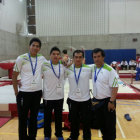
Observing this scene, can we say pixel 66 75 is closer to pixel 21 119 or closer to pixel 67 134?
pixel 21 119

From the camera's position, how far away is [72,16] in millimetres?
12594

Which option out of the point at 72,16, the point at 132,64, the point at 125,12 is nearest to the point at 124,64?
the point at 132,64

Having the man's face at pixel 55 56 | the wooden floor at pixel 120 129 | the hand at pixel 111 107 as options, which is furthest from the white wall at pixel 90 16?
the hand at pixel 111 107

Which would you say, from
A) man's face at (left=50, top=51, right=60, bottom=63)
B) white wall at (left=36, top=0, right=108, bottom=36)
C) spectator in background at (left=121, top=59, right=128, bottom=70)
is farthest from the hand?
white wall at (left=36, top=0, right=108, bottom=36)

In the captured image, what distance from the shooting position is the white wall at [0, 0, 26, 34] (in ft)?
34.1

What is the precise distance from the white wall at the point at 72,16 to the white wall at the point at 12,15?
140 cm

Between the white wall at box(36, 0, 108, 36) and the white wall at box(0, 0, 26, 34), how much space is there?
1400 mm

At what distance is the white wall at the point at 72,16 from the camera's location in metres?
12.5

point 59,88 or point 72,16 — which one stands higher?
point 72,16

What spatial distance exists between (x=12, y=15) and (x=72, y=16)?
4833 mm

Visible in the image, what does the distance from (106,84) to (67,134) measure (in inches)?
54.5

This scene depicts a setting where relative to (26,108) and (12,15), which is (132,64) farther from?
(26,108)

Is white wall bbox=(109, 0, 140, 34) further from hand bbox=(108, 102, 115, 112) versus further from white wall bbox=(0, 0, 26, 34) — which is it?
hand bbox=(108, 102, 115, 112)

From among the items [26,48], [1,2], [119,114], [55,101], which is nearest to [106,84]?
[55,101]
